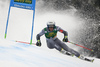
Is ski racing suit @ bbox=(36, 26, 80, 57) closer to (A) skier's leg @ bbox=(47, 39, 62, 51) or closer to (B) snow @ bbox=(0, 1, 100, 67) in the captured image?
(A) skier's leg @ bbox=(47, 39, 62, 51)

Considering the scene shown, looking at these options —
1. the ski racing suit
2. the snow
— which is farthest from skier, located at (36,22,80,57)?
the snow

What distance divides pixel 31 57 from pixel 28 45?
0.71 metres

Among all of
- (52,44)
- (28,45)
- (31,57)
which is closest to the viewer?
(31,57)

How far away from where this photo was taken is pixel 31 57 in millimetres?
3559

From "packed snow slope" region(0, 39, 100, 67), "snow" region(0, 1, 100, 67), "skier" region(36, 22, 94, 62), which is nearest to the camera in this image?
"packed snow slope" region(0, 39, 100, 67)

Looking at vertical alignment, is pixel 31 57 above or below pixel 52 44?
below

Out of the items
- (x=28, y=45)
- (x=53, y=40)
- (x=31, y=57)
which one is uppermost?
(x=53, y=40)

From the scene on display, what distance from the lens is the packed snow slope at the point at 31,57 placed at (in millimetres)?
3129

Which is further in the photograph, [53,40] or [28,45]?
[28,45]

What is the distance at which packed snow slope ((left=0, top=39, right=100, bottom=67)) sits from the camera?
313cm

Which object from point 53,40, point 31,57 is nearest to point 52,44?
point 53,40

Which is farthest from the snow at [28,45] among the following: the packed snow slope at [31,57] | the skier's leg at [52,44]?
the skier's leg at [52,44]

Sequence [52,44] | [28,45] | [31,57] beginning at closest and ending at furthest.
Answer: [31,57]
[52,44]
[28,45]

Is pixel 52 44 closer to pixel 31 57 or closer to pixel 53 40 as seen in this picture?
pixel 53 40
